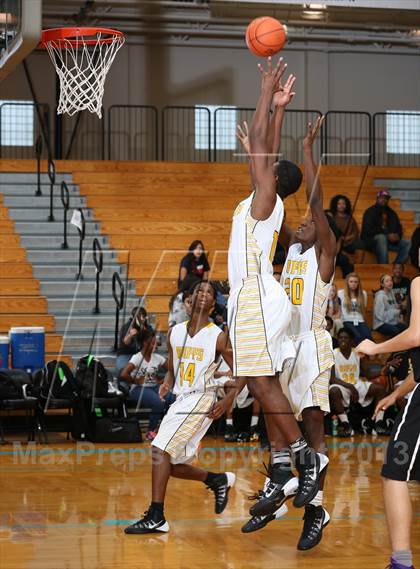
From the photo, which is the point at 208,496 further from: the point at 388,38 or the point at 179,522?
the point at 388,38

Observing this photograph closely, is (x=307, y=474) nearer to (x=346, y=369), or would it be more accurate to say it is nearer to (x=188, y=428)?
(x=188, y=428)

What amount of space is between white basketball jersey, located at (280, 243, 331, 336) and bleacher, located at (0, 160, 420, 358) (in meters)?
7.54

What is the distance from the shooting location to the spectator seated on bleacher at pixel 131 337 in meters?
13.0

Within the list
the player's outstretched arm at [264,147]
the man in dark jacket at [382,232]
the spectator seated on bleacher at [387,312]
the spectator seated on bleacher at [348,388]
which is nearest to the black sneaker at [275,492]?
the player's outstretched arm at [264,147]

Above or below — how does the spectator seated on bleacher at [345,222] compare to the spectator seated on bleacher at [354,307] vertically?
above

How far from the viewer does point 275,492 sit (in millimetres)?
6379

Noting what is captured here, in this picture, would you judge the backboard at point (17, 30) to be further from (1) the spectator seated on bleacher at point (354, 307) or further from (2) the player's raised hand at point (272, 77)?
(1) the spectator seated on bleacher at point (354, 307)

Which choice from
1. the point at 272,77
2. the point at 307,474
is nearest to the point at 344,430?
the point at 307,474

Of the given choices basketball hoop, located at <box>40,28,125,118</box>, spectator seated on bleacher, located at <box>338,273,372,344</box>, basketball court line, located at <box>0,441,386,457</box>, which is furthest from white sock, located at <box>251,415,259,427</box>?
basketball hoop, located at <box>40,28,125,118</box>

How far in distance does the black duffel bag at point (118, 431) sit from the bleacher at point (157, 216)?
94.3 inches

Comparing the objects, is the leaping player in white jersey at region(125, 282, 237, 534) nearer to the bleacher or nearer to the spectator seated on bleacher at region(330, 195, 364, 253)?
the bleacher

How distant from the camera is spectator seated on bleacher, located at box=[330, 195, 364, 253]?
16516mm

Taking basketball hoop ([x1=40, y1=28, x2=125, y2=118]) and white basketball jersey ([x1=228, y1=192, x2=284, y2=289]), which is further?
basketball hoop ([x1=40, y1=28, x2=125, y2=118])

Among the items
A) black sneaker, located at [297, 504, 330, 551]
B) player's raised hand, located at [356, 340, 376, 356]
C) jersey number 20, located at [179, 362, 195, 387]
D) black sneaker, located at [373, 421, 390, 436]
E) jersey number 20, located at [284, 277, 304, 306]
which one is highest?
jersey number 20, located at [284, 277, 304, 306]
